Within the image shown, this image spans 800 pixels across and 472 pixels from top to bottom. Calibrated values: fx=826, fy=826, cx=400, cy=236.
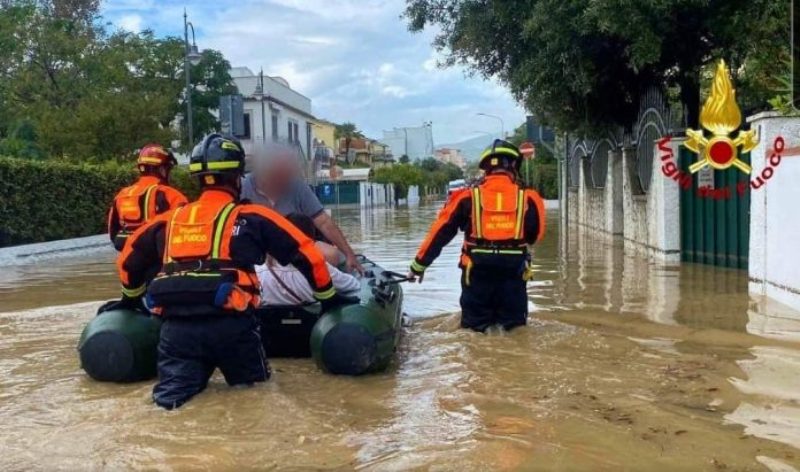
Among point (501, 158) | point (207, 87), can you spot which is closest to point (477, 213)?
point (501, 158)

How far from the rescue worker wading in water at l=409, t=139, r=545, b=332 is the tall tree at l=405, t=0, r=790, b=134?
559 centimetres

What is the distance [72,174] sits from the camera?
19.8 m

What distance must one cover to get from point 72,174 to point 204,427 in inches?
674

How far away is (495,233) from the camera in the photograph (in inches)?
250

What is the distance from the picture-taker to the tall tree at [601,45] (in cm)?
1149

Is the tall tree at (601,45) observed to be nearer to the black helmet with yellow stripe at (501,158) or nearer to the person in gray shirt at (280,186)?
the black helmet with yellow stripe at (501,158)

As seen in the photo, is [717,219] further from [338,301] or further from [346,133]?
[346,133]

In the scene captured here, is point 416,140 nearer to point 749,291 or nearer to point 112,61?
point 112,61

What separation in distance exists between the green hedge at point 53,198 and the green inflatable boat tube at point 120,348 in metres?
13.0

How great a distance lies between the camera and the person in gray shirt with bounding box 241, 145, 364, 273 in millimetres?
6055

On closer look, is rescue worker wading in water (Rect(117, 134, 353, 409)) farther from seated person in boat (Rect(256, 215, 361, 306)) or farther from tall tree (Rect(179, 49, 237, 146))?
tall tree (Rect(179, 49, 237, 146))

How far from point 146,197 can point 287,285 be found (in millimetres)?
1962

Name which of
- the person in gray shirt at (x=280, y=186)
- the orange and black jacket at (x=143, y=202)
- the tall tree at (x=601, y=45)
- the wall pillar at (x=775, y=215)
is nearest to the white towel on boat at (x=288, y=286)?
the person in gray shirt at (x=280, y=186)
